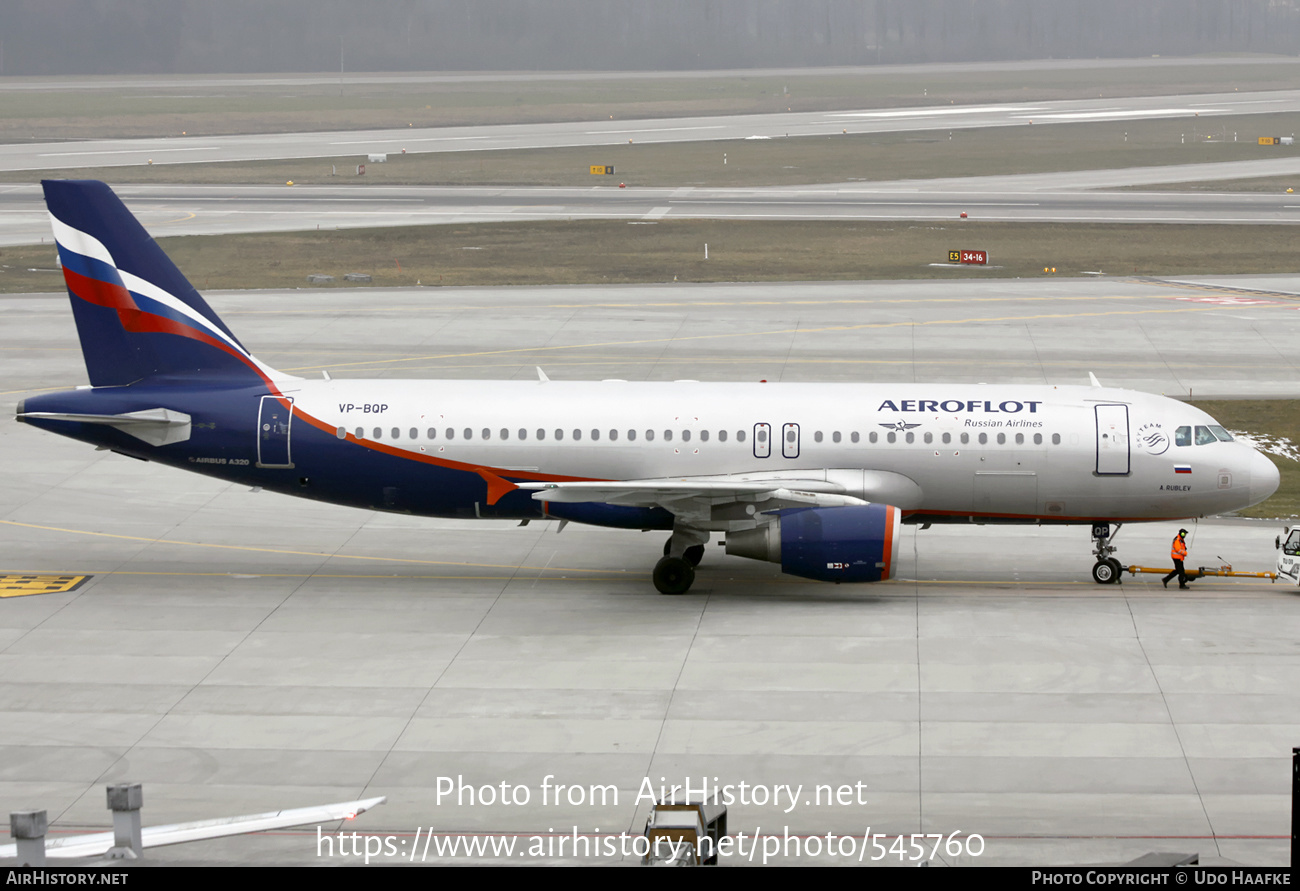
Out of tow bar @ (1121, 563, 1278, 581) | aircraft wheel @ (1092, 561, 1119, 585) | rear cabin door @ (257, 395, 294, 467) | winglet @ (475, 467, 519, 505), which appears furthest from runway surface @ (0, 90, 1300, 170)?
tow bar @ (1121, 563, 1278, 581)

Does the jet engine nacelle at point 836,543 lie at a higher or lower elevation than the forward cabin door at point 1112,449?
lower

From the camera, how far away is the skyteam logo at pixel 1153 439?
30.7 meters

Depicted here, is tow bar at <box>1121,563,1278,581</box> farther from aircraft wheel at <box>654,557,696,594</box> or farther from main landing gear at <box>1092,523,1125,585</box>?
aircraft wheel at <box>654,557,696,594</box>

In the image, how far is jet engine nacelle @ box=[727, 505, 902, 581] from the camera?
29.0 m

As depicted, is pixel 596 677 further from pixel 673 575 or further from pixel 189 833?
pixel 189 833

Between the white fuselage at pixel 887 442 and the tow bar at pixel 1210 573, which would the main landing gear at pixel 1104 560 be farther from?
the white fuselage at pixel 887 442

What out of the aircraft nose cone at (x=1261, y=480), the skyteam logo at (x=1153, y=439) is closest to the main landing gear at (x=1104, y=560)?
the skyteam logo at (x=1153, y=439)

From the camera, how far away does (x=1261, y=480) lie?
30.8m

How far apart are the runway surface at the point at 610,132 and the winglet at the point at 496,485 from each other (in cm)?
9766

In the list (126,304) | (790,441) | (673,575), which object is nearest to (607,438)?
(673,575)

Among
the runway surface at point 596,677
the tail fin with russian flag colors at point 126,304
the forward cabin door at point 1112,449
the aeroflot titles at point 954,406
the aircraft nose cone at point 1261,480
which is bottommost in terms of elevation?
the runway surface at point 596,677

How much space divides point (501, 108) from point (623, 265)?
126626 millimetres

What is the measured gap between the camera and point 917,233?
82062 mm

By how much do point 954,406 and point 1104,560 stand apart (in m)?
4.73
